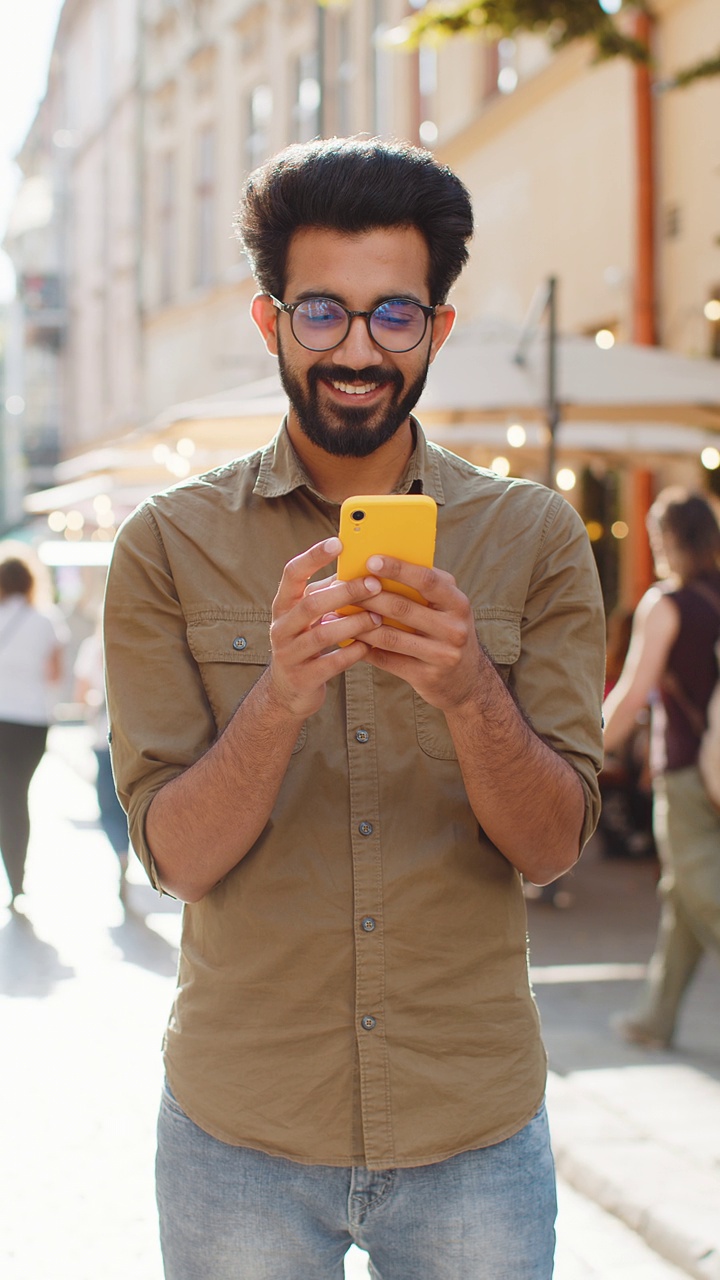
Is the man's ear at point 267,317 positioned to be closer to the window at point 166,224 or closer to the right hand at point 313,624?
the right hand at point 313,624

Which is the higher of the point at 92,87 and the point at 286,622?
the point at 92,87

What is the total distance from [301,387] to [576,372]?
6667mm

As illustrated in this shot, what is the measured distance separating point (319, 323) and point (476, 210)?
1101 centimetres

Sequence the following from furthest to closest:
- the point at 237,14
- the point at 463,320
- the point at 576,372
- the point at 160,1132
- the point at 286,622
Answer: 1. the point at 237,14
2. the point at 463,320
3. the point at 576,372
4. the point at 160,1132
5. the point at 286,622

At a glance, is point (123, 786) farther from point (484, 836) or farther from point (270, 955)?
point (484, 836)

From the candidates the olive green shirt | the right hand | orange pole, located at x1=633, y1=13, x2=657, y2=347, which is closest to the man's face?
the olive green shirt

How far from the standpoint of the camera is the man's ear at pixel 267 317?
2088mm

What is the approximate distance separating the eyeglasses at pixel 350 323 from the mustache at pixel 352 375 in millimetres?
27

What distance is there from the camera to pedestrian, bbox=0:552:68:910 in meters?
9.20

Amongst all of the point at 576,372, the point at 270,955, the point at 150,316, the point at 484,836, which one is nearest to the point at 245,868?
the point at 270,955

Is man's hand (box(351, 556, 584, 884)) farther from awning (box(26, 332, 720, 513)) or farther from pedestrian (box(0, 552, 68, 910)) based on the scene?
pedestrian (box(0, 552, 68, 910))

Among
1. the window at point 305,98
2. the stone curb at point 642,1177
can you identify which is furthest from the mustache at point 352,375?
the window at point 305,98

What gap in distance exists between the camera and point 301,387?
2.03m

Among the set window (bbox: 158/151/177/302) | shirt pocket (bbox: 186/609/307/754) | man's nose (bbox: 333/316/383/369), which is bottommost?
shirt pocket (bbox: 186/609/307/754)
